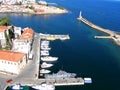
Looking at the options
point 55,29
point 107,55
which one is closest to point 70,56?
point 107,55

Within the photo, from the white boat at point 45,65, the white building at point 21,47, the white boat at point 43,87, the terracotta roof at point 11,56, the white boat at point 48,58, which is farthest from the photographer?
the white boat at point 48,58

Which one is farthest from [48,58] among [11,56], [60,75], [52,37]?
[52,37]

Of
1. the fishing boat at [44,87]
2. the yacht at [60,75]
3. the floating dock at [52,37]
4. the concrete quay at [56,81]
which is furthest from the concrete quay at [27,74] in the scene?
the floating dock at [52,37]

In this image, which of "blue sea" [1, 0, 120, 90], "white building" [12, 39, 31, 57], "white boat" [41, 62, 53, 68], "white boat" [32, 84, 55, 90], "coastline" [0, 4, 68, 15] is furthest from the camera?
"coastline" [0, 4, 68, 15]

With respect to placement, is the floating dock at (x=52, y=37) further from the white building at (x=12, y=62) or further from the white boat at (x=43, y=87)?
the white boat at (x=43, y=87)

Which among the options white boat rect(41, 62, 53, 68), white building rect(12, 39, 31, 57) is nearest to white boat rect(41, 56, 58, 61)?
white boat rect(41, 62, 53, 68)

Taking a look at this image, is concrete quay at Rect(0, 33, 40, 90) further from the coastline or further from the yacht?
the coastline
